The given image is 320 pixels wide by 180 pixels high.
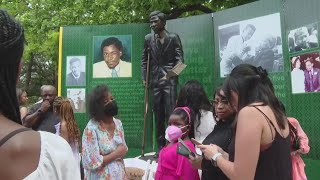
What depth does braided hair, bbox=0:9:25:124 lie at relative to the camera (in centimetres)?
137

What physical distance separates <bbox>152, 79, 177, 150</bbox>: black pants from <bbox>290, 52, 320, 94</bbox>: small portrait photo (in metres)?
2.03

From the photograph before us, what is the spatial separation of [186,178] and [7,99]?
2602 millimetres

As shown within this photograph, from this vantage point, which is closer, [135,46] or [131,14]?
[135,46]

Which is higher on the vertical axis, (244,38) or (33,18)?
(33,18)

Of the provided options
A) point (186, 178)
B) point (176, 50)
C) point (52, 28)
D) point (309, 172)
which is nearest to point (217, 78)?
point (176, 50)

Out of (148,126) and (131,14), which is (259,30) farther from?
(131,14)

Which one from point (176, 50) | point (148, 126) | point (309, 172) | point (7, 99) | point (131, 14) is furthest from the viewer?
point (131, 14)

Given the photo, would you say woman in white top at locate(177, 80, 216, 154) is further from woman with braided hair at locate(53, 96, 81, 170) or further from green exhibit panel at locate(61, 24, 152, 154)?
green exhibit panel at locate(61, 24, 152, 154)

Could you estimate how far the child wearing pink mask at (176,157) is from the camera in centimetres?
383

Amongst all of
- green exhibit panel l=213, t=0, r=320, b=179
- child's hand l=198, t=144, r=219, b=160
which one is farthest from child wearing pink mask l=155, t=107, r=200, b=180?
green exhibit panel l=213, t=0, r=320, b=179

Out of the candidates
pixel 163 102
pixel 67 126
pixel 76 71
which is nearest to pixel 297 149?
pixel 67 126

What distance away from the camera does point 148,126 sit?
1062 centimetres

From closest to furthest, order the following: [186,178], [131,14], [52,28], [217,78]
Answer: [186,178] < [217,78] < [131,14] < [52,28]

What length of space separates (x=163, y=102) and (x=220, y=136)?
179 inches
